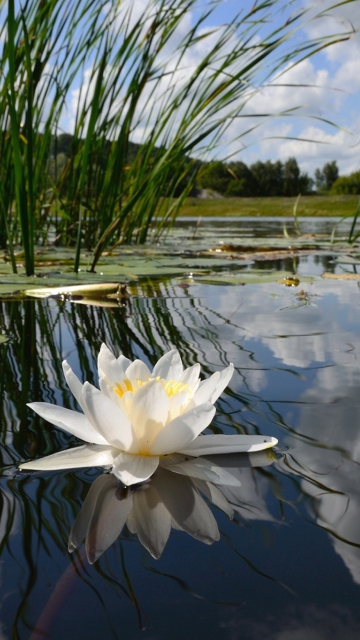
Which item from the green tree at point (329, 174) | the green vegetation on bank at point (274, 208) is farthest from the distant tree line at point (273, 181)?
the green vegetation on bank at point (274, 208)

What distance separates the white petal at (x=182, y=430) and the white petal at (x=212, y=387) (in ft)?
0.21

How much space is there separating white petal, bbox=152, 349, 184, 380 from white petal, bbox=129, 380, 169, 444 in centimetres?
12

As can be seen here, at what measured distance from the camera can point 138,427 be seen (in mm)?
481

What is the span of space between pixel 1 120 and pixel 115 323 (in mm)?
1300

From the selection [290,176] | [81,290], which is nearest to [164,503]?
[81,290]

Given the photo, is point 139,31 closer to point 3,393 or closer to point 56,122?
point 56,122

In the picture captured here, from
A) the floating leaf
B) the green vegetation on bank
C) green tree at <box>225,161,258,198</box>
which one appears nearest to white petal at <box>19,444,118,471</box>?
the floating leaf

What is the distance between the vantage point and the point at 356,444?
54 cm

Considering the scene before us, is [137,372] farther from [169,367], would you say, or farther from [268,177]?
[268,177]

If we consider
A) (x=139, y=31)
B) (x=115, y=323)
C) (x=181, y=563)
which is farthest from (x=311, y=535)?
(x=139, y=31)

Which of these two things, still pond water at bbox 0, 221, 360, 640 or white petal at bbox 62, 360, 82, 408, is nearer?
still pond water at bbox 0, 221, 360, 640

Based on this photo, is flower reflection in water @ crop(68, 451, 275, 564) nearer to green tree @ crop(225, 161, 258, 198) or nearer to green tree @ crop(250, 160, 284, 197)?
green tree @ crop(225, 161, 258, 198)

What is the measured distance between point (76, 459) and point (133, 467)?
0.17 ft

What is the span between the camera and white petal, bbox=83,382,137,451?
0.45 meters
